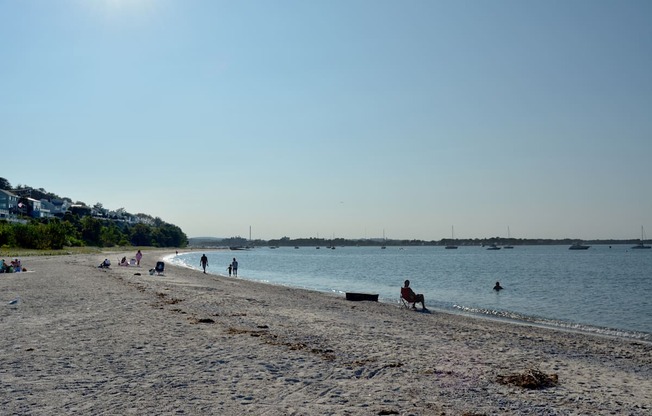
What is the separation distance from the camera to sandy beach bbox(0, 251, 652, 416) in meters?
7.88

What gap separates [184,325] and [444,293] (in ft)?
89.4

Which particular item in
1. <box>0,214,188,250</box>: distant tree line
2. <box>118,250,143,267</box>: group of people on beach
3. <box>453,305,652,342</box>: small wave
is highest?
<box>0,214,188,250</box>: distant tree line

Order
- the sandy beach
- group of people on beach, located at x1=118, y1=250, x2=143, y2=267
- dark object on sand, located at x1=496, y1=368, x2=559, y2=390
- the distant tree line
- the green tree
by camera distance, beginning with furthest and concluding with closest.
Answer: the green tree, the distant tree line, group of people on beach, located at x1=118, y1=250, x2=143, y2=267, dark object on sand, located at x1=496, y1=368, x2=559, y2=390, the sandy beach

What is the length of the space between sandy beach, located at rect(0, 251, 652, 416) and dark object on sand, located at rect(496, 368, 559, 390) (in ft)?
0.59

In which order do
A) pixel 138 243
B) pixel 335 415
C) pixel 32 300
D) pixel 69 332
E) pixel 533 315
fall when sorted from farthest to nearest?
pixel 138 243
pixel 533 315
pixel 32 300
pixel 69 332
pixel 335 415

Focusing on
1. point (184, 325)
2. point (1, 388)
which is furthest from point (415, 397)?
point (184, 325)

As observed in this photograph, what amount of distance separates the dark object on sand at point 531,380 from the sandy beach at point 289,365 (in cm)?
18

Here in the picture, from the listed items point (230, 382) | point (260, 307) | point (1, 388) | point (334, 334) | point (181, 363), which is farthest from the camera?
point (260, 307)

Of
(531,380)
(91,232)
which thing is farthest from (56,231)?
(531,380)

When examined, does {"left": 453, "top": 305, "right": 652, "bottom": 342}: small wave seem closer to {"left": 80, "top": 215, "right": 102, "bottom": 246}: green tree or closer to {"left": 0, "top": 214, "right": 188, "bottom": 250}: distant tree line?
{"left": 0, "top": 214, "right": 188, "bottom": 250}: distant tree line

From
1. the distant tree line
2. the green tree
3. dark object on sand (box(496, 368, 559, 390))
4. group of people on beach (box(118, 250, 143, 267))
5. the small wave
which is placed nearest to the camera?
dark object on sand (box(496, 368, 559, 390))

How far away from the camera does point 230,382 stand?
8.98 m

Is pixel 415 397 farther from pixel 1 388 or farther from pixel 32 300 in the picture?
pixel 32 300

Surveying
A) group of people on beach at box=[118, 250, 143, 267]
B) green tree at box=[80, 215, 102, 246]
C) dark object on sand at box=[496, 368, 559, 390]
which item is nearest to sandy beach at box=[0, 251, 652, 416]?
dark object on sand at box=[496, 368, 559, 390]
